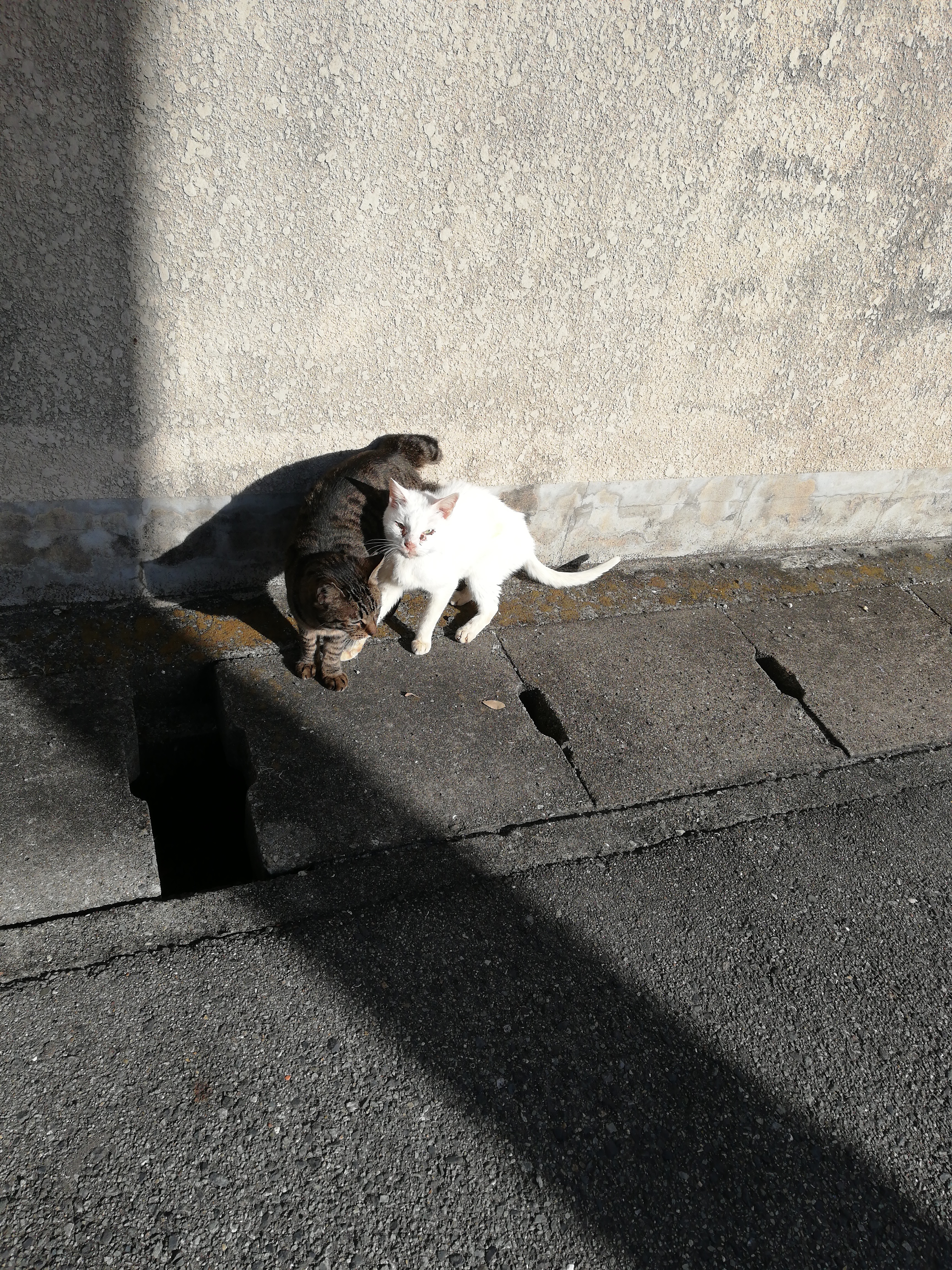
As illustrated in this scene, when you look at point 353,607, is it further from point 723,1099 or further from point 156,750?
point 723,1099

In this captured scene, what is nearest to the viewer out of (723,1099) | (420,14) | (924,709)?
(723,1099)

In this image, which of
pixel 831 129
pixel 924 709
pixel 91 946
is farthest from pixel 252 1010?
pixel 831 129

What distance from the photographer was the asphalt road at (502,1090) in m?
1.62

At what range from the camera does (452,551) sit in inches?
112

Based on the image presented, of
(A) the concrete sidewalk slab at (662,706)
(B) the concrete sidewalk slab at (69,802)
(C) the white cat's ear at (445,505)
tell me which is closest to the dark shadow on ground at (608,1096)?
(B) the concrete sidewalk slab at (69,802)

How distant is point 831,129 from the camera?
2873mm

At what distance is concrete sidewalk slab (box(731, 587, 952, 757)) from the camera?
311 centimetres

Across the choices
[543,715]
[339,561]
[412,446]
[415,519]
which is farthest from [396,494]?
[543,715]

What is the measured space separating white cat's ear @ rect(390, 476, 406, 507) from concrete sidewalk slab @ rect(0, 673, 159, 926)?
1127 mm

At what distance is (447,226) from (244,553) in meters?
1.42

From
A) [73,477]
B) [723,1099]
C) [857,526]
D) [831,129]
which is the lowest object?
[723,1099]

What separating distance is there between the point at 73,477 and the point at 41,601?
0.54m

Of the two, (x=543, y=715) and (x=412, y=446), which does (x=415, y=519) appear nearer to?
(x=412, y=446)

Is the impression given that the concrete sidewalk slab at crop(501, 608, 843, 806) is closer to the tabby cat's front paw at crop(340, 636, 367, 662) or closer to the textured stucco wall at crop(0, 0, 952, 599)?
the tabby cat's front paw at crop(340, 636, 367, 662)
